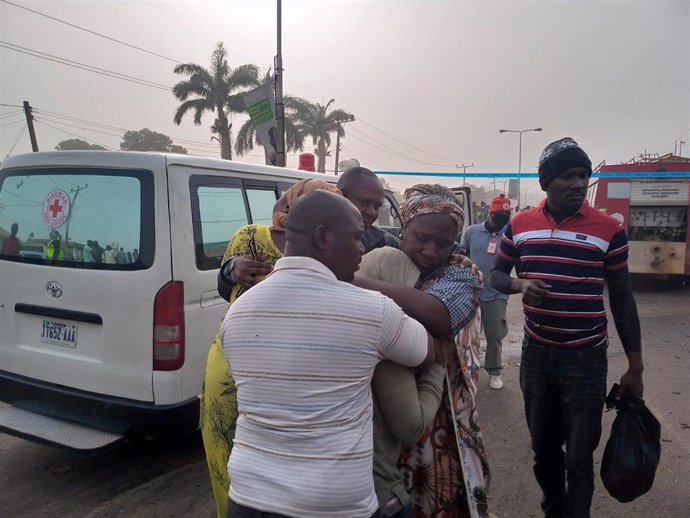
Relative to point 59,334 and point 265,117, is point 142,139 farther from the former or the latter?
point 59,334

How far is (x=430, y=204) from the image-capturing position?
1.59 m

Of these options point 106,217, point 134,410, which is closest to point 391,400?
point 134,410

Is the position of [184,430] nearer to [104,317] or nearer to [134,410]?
[134,410]

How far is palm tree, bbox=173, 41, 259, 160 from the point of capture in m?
23.3

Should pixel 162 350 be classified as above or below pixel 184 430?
above

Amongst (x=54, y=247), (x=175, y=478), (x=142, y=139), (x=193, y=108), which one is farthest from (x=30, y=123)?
(x=142, y=139)

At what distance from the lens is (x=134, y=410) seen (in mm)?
2686

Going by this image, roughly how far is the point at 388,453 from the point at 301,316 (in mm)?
533

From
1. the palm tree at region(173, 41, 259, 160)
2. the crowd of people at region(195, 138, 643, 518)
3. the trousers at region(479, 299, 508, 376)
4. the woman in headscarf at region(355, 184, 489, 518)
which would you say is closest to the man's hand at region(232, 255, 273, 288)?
the crowd of people at region(195, 138, 643, 518)

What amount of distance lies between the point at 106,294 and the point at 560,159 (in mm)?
2467

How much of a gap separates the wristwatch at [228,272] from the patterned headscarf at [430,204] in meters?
0.69

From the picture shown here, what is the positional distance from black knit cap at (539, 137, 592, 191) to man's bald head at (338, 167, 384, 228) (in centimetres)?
78

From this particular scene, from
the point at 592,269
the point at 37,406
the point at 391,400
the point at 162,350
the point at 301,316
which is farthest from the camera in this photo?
the point at 37,406

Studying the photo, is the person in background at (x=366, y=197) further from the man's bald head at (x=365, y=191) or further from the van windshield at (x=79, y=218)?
the van windshield at (x=79, y=218)
